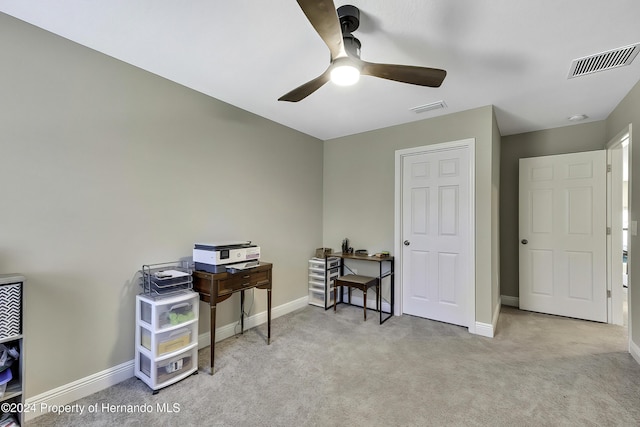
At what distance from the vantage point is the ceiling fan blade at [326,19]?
4.09ft

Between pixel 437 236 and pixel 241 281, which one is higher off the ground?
pixel 437 236

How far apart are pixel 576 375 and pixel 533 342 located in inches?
22.6

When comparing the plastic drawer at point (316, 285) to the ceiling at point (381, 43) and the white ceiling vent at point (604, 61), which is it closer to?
the ceiling at point (381, 43)

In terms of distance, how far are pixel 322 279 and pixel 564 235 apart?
120 inches

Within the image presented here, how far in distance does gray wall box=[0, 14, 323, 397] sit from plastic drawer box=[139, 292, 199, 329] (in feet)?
0.67

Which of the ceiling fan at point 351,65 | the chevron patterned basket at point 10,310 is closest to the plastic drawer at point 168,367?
the chevron patterned basket at point 10,310

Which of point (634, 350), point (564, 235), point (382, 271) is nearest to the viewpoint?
point (634, 350)

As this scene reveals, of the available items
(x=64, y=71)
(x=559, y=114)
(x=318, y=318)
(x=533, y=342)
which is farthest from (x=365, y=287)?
(x=64, y=71)

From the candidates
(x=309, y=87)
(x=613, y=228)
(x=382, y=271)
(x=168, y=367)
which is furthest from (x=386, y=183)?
(x=168, y=367)

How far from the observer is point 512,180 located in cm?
400

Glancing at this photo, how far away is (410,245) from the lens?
11.7 feet

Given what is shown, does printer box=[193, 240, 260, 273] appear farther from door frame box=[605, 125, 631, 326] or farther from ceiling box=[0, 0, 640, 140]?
door frame box=[605, 125, 631, 326]

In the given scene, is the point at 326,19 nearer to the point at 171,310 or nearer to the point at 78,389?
the point at 171,310

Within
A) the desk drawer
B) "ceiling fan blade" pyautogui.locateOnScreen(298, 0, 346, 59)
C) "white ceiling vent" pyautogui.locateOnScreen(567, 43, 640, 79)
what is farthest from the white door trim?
the desk drawer
